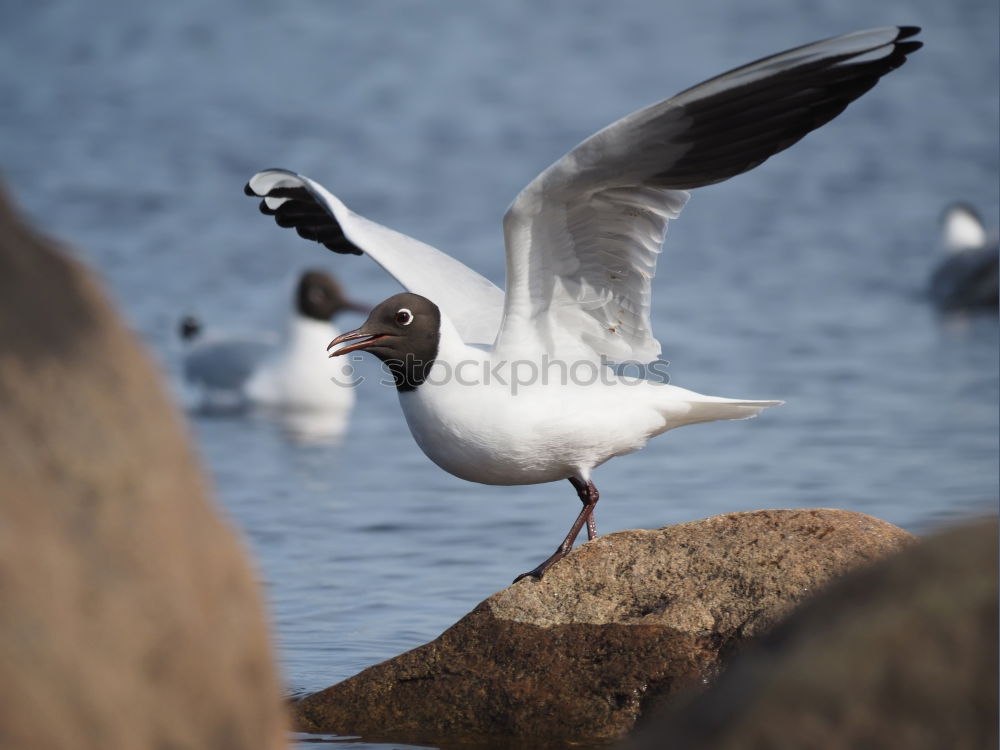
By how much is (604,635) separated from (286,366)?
278 inches

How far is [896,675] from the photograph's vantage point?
7.25 feet

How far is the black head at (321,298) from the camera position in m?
11.6

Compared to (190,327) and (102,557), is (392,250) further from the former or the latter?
(190,327)

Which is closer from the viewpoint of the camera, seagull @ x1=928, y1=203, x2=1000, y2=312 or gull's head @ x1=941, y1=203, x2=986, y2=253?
seagull @ x1=928, y1=203, x2=1000, y2=312

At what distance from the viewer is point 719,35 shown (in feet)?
67.8

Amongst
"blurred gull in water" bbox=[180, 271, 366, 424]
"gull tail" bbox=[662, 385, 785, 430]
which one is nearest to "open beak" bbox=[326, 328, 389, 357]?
"gull tail" bbox=[662, 385, 785, 430]

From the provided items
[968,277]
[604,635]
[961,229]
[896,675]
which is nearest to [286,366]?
[968,277]

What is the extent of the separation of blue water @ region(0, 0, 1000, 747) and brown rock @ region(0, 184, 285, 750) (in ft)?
1.36

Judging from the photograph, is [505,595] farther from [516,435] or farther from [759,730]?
[759,730]

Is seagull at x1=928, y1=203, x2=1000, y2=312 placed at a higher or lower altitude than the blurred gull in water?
higher

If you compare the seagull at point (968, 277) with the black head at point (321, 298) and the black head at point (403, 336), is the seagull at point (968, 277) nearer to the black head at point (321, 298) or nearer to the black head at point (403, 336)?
the black head at point (321, 298)

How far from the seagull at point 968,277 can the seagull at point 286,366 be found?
5052 millimetres

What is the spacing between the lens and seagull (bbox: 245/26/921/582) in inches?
191

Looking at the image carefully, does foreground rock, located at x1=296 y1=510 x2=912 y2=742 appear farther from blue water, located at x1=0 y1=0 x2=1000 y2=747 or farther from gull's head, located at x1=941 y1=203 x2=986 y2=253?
gull's head, located at x1=941 y1=203 x2=986 y2=253
